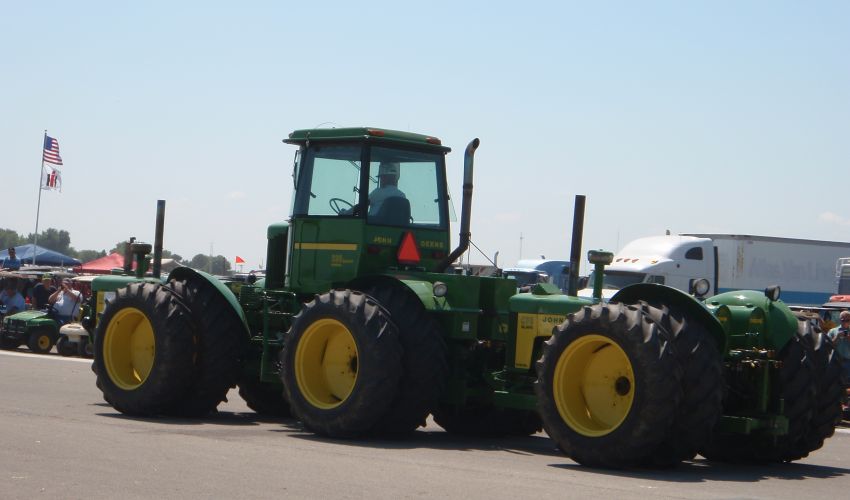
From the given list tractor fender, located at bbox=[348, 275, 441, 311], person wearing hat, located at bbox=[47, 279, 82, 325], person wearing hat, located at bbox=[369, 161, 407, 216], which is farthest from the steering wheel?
person wearing hat, located at bbox=[47, 279, 82, 325]

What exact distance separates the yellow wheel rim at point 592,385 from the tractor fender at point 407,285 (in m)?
1.92

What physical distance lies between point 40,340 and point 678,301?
19140 mm

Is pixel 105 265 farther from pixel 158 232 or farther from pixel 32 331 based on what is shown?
pixel 158 232

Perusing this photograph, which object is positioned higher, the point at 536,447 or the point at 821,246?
the point at 821,246

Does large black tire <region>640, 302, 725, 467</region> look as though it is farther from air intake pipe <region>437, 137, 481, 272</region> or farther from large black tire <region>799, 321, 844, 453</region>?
air intake pipe <region>437, 137, 481, 272</region>

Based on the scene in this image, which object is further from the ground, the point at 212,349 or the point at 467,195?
the point at 467,195

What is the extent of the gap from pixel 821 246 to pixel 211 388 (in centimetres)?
2752

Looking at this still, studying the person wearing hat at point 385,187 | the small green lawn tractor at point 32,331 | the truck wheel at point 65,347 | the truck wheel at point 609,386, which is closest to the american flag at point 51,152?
the small green lawn tractor at point 32,331

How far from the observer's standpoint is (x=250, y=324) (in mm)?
14117

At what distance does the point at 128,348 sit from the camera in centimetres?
1428

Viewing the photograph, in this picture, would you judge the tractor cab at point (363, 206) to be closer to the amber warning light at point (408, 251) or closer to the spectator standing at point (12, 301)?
the amber warning light at point (408, 251)

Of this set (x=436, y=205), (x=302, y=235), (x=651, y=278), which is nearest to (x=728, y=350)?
(x=436, y=205)

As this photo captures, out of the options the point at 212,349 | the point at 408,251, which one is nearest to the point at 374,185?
the point at 408,251

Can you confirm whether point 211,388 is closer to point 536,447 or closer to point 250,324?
point 250,324
